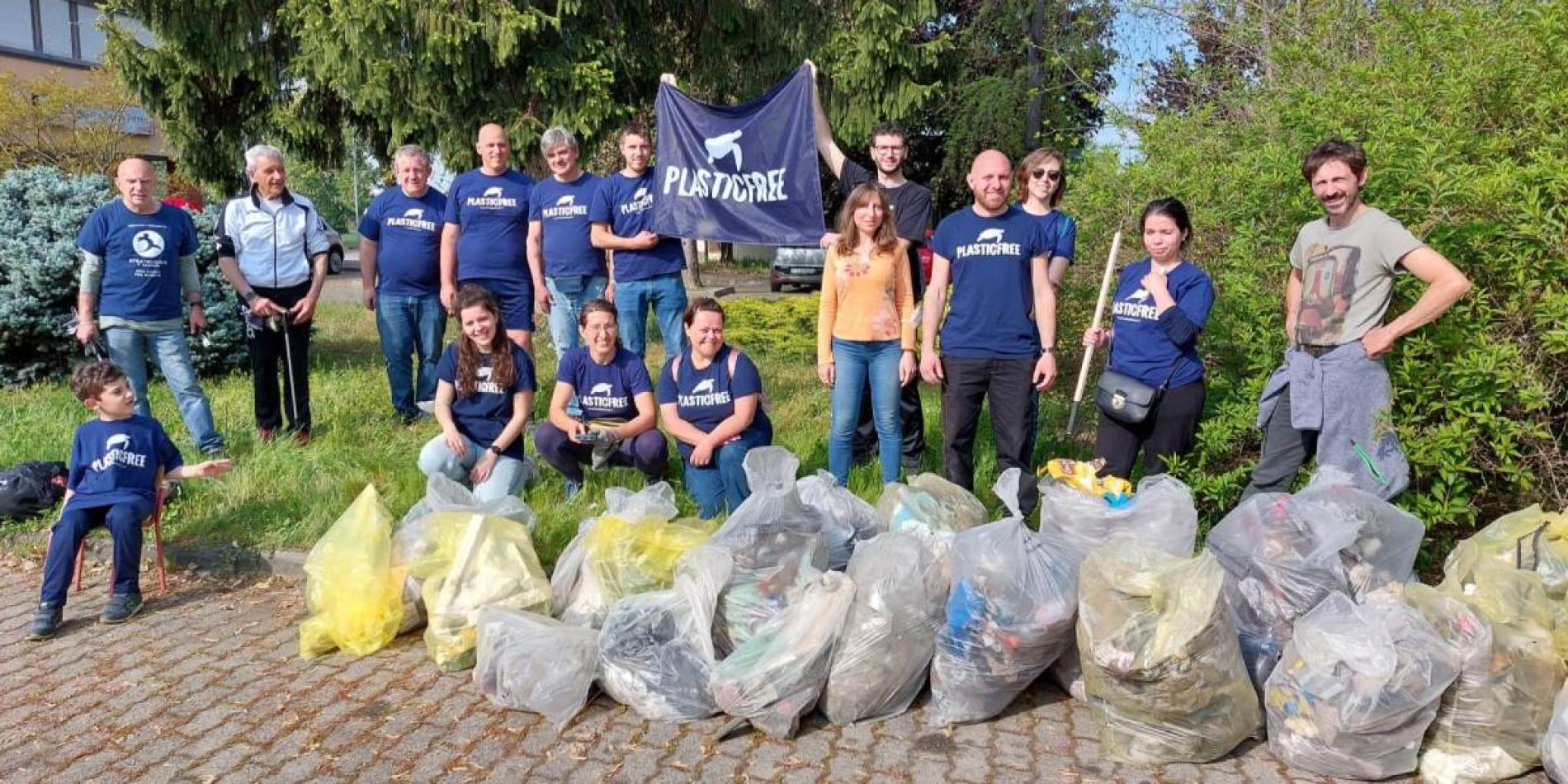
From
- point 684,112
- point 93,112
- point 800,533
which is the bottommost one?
point 800,533

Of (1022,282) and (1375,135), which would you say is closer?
(1375,135)

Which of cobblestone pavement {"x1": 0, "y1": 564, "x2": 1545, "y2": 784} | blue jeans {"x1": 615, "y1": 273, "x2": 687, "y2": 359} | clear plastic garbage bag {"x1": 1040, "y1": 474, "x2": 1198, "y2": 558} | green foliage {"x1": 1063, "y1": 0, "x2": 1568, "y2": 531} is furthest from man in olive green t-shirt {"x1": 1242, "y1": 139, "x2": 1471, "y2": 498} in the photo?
blue jeans {"x1": 615, "y1": 273, "x2": 687, "y2": 359}

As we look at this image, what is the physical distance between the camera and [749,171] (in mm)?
6141

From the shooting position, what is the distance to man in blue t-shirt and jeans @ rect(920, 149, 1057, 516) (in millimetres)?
4430

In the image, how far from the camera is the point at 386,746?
3207 millimetres

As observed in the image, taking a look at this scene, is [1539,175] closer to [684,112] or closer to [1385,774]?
[1385,774]

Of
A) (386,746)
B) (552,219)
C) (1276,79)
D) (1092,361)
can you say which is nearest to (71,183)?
(552,219)

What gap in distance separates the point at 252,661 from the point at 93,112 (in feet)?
86.9

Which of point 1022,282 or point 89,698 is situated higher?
point 1022,282

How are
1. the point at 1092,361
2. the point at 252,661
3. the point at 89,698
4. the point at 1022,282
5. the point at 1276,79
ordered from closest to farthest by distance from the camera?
1. the point at 89,698
2. the point at 252,661
3. the point at 1022,282
4. the point at 1092,361
5. the point at 1276,79

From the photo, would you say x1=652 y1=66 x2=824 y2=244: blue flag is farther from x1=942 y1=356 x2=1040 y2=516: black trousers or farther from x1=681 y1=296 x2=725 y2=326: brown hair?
x1=942 y1=356 x2=1040 y2=516: black trousers

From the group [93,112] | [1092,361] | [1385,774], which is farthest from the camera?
[93,112]

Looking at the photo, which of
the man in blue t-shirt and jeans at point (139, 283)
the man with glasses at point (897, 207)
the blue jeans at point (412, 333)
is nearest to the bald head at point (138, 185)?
the man in blue t-shirt and jeans at point (139, 283)

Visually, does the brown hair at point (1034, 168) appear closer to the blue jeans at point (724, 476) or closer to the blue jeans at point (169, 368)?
the blue jeans at point (724, 476)
